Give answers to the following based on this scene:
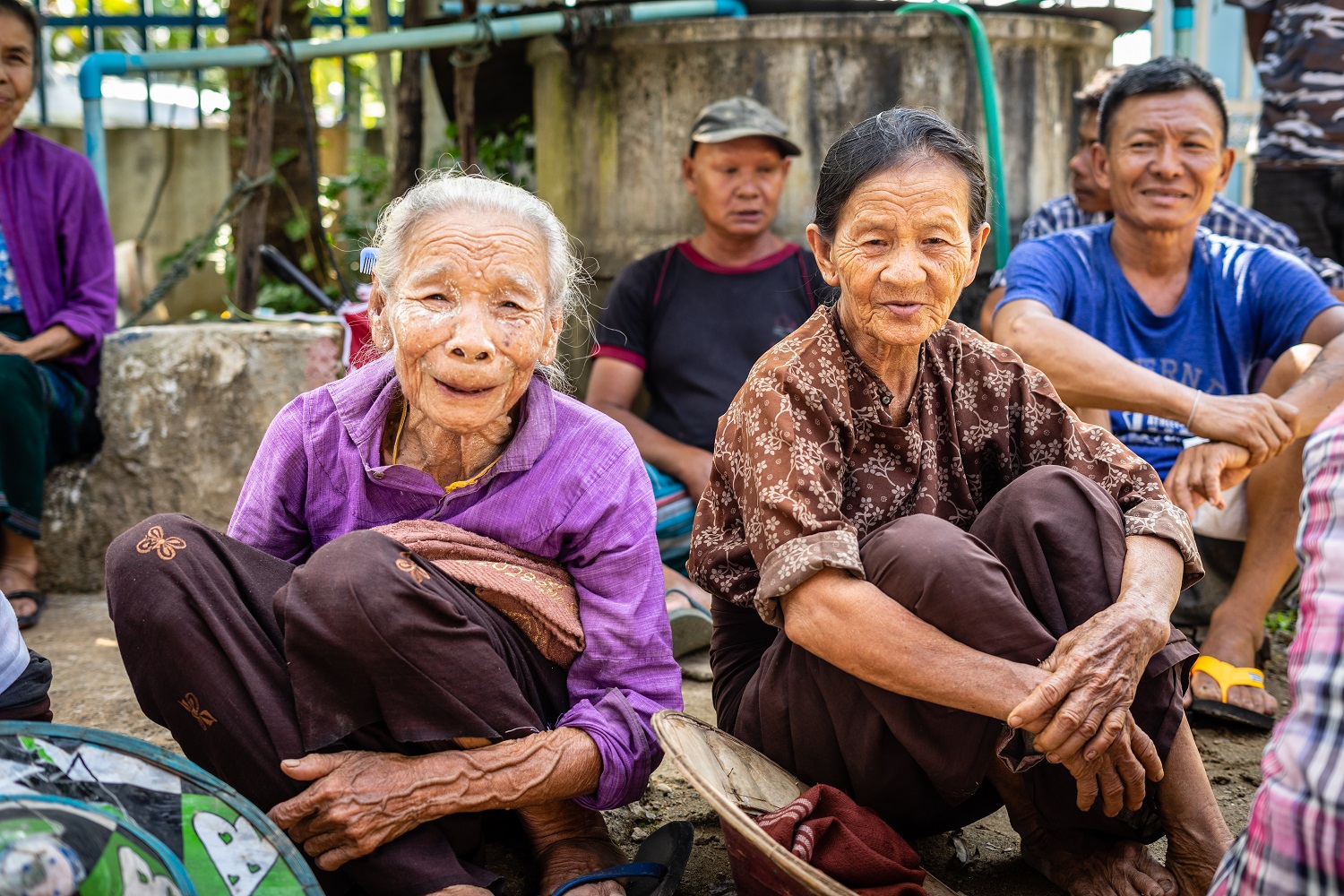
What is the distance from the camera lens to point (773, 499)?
1.87m

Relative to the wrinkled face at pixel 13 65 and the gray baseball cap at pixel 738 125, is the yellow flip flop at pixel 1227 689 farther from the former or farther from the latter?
the wrinkled face at pixel 13 65

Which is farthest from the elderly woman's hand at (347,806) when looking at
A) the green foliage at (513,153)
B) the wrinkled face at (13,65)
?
the green foliage at (513,153)

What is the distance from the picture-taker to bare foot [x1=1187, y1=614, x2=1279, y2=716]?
112 inches

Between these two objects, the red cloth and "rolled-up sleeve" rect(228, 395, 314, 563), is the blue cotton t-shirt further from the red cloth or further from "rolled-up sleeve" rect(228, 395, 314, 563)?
"rolled-up sleeve" rect(228, 395, 314, 563)

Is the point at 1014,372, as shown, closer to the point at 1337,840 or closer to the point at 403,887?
the point at 1337,840

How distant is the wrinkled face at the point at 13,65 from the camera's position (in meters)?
3.63

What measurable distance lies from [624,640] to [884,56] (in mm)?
3117

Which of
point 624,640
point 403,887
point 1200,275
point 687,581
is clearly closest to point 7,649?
point 403,887

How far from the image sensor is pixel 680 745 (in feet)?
5.81

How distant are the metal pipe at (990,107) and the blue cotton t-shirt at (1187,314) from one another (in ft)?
3.08

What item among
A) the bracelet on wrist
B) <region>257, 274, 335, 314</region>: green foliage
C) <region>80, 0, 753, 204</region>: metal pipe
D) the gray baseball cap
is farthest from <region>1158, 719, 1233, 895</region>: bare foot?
<region>257, 274, 335, 314</region>: green foliage

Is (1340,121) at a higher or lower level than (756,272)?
higher

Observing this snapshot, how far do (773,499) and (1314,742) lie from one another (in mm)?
906

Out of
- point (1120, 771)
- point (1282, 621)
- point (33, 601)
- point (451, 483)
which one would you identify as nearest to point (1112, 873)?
point (1120, 771)
